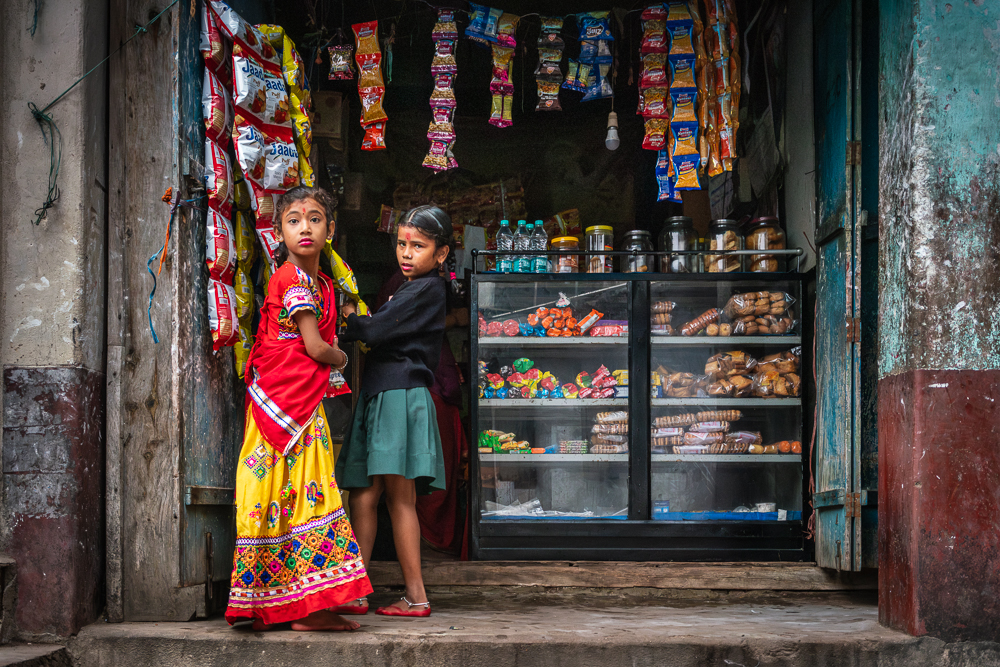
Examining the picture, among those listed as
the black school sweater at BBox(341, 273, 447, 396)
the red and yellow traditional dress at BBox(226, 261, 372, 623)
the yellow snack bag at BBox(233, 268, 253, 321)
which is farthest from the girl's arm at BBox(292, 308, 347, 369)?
the yellow snack bag at BBox(233, 268, 253, 321)

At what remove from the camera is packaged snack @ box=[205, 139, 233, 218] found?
11.4 feet

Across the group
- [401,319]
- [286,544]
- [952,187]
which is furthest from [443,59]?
[286,544]

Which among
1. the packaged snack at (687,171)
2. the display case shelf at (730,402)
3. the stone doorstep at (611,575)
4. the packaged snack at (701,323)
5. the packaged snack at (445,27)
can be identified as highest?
the packaged snack at (445,27)

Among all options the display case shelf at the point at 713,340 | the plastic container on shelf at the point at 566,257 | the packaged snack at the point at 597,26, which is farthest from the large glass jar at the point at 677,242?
the packaged snack at the point at 597,26

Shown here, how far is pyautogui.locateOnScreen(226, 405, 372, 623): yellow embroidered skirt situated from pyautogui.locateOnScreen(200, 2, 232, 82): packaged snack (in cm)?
159

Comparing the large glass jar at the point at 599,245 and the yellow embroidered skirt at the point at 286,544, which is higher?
the large glass jar at the point at 599,245

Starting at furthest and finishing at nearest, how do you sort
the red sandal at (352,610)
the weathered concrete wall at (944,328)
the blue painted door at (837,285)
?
the blue painted door at (837,285), the red sandal at (352,610), the weathered concrete wall at (944,328)

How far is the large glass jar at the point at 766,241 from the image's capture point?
4.68 meters

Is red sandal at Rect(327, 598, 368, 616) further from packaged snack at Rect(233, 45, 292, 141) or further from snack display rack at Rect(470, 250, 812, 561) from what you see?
packaged snack at Rect(233, 45, 292, 141)

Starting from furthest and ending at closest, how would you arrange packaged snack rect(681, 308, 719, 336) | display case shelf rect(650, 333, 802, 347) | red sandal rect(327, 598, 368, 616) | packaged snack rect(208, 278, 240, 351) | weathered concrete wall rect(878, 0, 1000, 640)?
packaged snack rect(681, 308, 719, 336) → display case shelf rect(650, 333, 802, 347) → red sandal rect(327, 598, 368, 616) → packaged snack rect(208, 278, 240, 351) → weathered concrete wall rect(878, 0, 1000, 640)

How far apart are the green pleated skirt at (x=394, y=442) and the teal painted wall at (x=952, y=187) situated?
194 cm

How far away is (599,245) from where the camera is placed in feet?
16.1

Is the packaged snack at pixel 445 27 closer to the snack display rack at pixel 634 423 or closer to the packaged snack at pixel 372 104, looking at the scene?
the packaged snack at pixel 372 104

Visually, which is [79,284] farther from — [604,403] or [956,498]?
[956,498]
